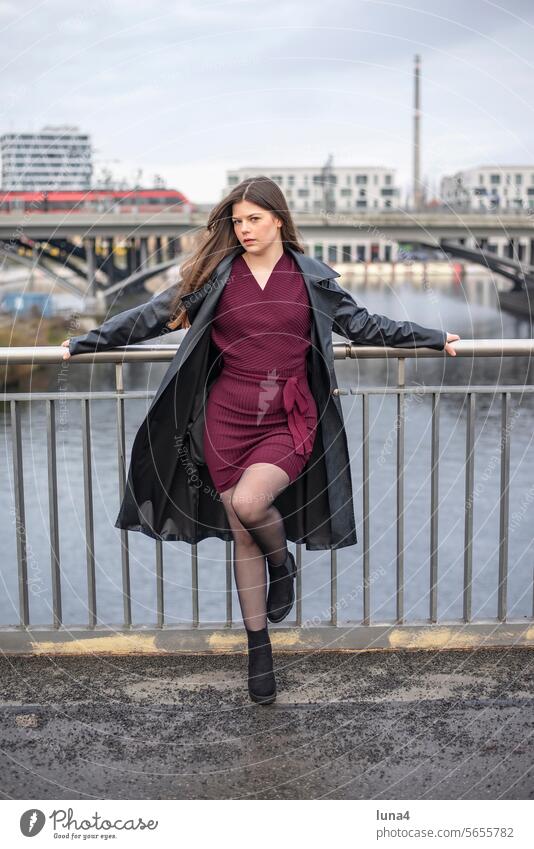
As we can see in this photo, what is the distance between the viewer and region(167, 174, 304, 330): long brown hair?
121 inches

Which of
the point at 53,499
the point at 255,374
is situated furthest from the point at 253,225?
the point at 53,499

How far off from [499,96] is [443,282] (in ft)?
264

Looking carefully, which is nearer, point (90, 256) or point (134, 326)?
point (134, 326)

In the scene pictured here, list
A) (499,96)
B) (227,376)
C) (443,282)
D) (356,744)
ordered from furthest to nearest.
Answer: (443,282), (499,96), (227,376), (356,744)

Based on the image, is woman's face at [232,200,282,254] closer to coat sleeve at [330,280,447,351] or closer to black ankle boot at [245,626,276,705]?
coat sleeve at [330,280,447,351]

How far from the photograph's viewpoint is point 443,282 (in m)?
83.1

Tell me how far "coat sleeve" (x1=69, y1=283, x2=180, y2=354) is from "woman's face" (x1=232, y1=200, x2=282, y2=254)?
26cm

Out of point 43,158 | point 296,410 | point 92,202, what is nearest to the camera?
point 296,410

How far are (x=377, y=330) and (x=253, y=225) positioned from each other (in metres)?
0.54

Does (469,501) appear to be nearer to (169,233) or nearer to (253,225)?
(253,225)

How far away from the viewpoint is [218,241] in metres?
3.16

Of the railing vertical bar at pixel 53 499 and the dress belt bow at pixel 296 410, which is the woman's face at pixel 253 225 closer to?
the dress belt bow at pixel 296 410
